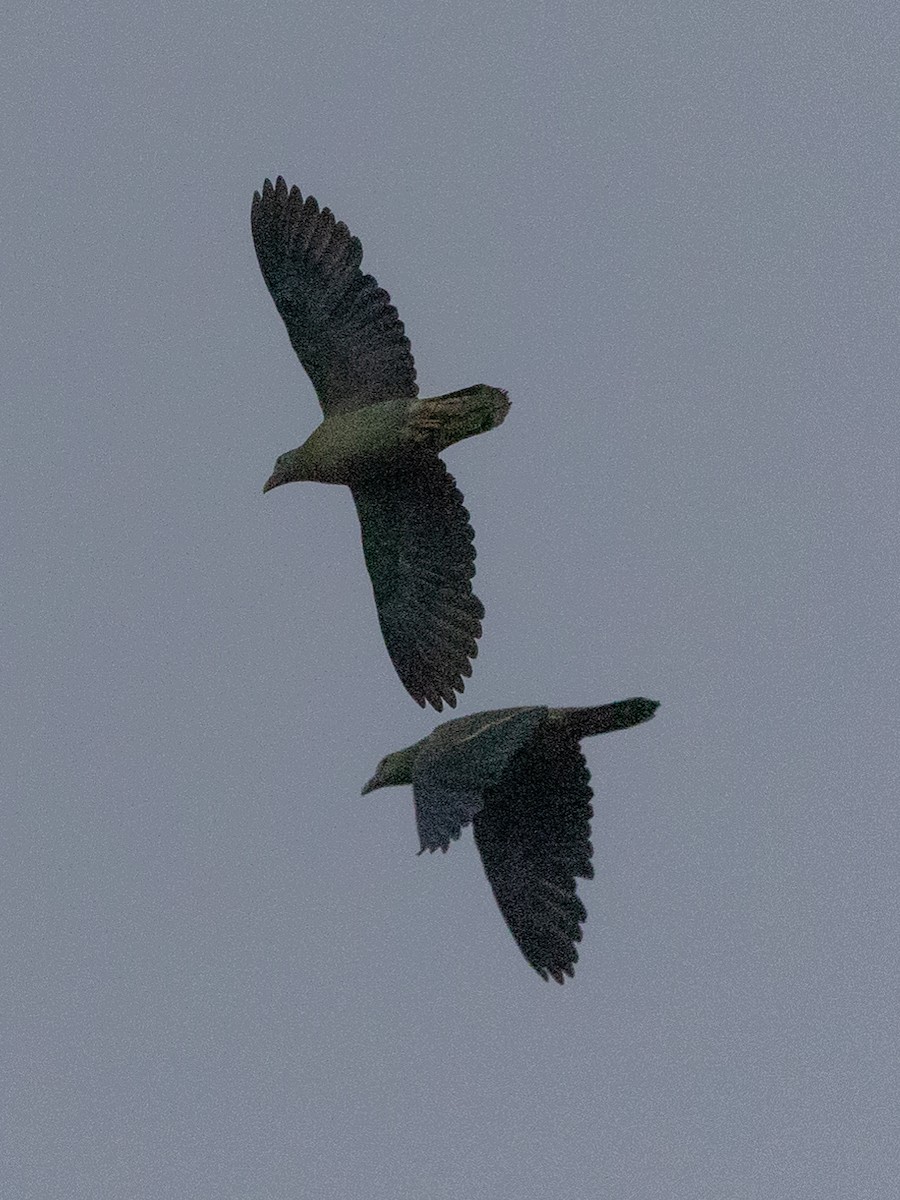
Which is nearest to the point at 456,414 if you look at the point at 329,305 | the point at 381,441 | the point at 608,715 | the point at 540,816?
the point at 381,441

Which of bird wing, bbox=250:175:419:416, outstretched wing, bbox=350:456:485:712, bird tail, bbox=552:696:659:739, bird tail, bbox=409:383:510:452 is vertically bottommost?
bird tail, bbox=552:696:659:739

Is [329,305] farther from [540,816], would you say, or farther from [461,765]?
[540,816]

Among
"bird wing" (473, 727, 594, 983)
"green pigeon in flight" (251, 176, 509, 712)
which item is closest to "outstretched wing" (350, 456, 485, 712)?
"green pigeon in flight" (251, 176, 509, 712)

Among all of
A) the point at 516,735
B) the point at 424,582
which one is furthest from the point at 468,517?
the point at 516,735

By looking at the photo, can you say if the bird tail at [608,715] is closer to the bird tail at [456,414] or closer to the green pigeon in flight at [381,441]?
the green pigeon in flight at [381,441]

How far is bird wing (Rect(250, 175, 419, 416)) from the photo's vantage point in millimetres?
13398

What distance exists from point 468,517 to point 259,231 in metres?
1.60

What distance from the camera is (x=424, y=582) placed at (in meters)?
13.6

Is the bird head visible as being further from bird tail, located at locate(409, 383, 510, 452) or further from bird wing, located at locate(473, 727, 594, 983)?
bird wing, located at locate(473, 727, 594, 983)

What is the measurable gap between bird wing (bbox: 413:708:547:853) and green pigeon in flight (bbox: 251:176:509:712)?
64 centimetres

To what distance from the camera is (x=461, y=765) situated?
1249cm

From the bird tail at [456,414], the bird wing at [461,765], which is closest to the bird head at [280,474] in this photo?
the bird tail at [456,414]

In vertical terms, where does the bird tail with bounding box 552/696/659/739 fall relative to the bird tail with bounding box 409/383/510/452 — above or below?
below

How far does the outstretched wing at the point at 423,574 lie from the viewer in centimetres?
1351
